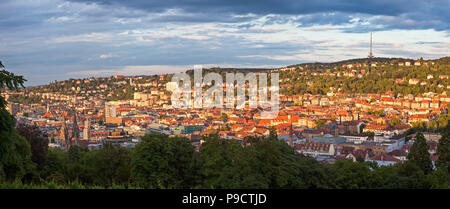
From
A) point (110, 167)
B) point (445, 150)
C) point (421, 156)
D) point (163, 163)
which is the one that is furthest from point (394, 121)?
point (163, 163)

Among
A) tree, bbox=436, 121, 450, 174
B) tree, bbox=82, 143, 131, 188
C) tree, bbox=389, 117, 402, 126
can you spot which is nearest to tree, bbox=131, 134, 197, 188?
tree, bbox=82, 143, 131, 188

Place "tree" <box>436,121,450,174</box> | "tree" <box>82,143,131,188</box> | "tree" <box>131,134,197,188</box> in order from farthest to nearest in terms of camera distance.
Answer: "tree" <box>436,121,450,174</box>
"tree" <box>82,143,131,188</box>
"tree" <box>131,134,197,188</box>

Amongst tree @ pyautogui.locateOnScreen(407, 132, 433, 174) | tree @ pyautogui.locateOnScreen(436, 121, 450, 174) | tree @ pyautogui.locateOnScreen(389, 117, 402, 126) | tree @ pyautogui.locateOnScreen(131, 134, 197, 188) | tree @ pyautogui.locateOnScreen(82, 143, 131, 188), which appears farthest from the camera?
tree @ pyautogui.locateOnScreen(389, 117, 402, 126)

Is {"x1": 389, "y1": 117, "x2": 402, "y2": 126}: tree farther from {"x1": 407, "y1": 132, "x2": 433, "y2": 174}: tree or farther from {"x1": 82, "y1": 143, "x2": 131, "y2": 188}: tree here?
{"x1": 82, "y1": 143, "x2": 131, "y2": 188}: tree

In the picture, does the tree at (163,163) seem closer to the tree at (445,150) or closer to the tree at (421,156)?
the tree at (421,156)

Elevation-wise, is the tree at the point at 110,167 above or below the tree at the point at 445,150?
above

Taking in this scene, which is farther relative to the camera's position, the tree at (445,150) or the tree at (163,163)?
the tree at (445,150)

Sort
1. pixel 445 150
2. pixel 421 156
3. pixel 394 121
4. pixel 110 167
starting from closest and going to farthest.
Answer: pixel 110 167 → pixel 421 156 → pixel 445 150 → pixel 394 121

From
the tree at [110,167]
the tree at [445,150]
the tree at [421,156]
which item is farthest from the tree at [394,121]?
the tree at [110,167]

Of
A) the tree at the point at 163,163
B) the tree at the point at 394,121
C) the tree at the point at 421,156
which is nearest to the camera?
the tree at the point at 163,163

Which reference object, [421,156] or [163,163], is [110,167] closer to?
[163,163]

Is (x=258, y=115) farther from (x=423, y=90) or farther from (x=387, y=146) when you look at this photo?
(x=423, y=90)
